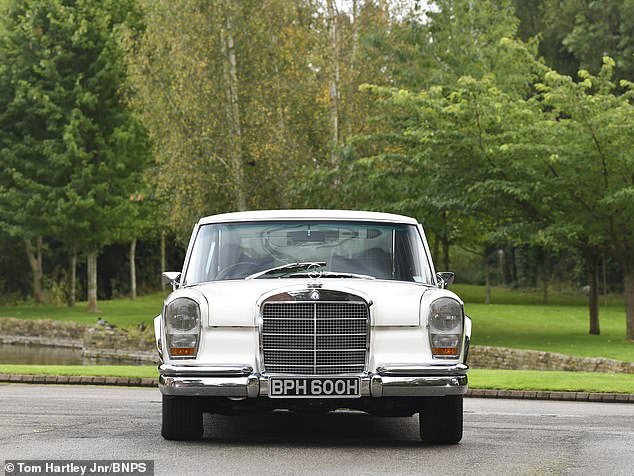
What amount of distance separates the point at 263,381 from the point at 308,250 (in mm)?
1717

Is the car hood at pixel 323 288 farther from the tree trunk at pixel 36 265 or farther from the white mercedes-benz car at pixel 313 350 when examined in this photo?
the tree trunk at pixel 36 265

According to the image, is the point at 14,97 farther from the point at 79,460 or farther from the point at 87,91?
the point at 79,460

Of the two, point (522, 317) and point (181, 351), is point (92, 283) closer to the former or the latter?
point (522, 317)

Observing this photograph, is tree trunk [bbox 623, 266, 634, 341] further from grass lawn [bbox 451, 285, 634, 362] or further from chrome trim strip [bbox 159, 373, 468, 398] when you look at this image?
chrome trim strip [bbox 159, 373, 468, 398]

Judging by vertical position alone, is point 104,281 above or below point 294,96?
below

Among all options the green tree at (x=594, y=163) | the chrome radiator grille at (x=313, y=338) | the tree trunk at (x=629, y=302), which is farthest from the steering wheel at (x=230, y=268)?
the tree trunk at (x=629, y=302)

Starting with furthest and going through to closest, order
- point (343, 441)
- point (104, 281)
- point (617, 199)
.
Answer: point (104, 281)
point (617, 199)
point (343, 441)

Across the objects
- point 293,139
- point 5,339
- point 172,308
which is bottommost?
point 5,339

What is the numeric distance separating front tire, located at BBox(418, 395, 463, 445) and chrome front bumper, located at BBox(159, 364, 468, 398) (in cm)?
50

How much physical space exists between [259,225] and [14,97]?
4703 cm

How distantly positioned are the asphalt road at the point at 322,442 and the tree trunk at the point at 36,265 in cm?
4525

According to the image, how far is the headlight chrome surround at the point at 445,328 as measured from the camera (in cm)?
1057

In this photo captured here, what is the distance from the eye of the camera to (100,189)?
54281 millimetres

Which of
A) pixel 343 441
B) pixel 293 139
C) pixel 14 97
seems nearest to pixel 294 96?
pixel 293 139
